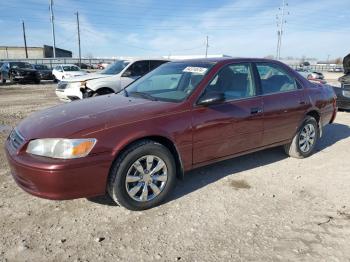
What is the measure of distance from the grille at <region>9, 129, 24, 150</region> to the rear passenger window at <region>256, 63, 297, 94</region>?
10.5 ft

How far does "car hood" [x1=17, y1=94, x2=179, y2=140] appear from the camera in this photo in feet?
10.5

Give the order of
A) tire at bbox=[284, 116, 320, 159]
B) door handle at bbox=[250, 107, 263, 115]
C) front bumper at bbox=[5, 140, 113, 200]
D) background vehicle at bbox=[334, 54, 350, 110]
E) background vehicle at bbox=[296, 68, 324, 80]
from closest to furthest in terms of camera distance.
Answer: front bumper at bbox=[5, 140, 113, 200]
door handle at bbox=[250, 107, 263, 115]
tire at bbox=[284, 116, 320, 159]
background vehicle at bbox=[334, 54, 350, 110]
background vehicle at bbox=[296, 68, 324, 80]

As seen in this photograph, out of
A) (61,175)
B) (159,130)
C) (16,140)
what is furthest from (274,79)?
(16,140)

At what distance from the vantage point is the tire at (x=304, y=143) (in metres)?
5.25

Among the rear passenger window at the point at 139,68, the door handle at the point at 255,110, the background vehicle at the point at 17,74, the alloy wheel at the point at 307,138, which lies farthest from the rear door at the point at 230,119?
the background vehicle at the point at 17,74

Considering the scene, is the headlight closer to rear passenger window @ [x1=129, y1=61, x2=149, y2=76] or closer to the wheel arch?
the wheel arch

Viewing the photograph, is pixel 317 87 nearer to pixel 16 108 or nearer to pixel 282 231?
pixel 282 231

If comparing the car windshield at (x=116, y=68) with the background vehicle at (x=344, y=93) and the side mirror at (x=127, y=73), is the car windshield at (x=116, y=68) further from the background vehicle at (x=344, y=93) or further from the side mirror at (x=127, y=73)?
the background vehicle at (x=344, y=93)

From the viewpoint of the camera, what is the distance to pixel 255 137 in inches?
178

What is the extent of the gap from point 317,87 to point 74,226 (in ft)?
14.8

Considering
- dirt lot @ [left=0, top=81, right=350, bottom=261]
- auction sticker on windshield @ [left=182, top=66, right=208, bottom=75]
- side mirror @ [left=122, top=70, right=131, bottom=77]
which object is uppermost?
auction sticker on windshield @ [left=182, top=66, right=208, bottom=75]

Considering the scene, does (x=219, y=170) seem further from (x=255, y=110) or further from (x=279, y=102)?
(x=279, y=102)

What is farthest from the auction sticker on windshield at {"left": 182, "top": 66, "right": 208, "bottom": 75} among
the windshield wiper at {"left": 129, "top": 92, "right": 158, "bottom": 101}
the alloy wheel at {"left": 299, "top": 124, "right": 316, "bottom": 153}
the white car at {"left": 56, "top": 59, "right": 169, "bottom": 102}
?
the white car at {"left": 56, "top": 59, "right": 169, "bottom": 102}

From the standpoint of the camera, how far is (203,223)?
3311 mm
